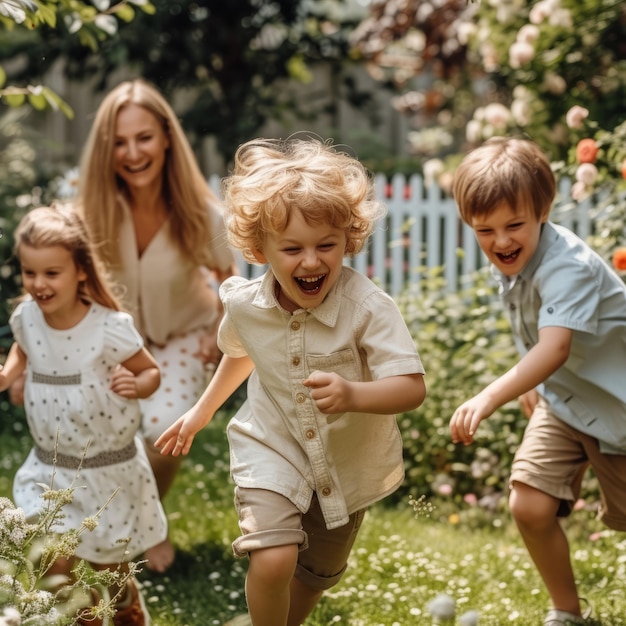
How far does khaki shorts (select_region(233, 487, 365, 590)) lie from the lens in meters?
2.60

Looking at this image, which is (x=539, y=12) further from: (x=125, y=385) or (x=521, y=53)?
(x=125, y=385)

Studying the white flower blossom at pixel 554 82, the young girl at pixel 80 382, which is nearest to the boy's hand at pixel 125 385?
the young girl at pixel 80 382

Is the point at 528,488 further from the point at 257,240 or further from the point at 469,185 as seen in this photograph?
the point at 257,240

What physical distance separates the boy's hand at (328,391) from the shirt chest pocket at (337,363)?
0.27m

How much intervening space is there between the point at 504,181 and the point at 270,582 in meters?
1.23

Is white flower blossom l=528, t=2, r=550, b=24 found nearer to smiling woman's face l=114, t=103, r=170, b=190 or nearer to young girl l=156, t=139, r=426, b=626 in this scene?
smiling woman's face l=114, t=103, r=170, b=190

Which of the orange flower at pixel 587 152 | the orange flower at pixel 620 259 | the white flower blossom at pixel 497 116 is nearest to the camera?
the orange flower at pixel 620 259

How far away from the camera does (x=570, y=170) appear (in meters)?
4.34

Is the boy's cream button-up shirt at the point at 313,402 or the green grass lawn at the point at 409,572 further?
the green grass lawn at the point at 409,572

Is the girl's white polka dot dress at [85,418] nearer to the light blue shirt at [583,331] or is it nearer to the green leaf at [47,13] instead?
the green leaf at [47,13]

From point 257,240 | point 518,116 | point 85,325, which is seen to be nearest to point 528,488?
point 257,240

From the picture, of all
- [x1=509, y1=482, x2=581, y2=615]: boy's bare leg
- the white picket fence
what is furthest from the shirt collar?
the white picket fence

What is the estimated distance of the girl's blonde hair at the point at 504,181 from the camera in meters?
Result: 2.96

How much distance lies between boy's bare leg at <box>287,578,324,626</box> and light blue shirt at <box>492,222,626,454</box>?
878mm
